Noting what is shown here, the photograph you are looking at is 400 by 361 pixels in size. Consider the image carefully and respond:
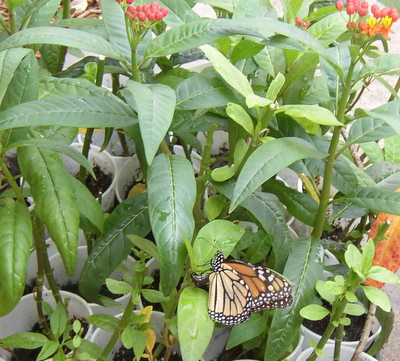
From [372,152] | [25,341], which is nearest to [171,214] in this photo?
[25,341]

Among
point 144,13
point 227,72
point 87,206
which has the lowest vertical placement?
point 87,206

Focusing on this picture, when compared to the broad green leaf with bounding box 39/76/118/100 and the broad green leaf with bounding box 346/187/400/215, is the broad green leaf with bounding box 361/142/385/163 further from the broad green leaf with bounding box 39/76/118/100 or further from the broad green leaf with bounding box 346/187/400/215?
the broad green leaf with bounding box 39/76/118/100

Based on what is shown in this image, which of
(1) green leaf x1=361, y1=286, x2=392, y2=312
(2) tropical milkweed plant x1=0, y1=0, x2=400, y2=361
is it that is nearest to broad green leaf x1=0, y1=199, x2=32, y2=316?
(2) tropical milkweed plant x1=0, y1=0, x2=400, y2=361

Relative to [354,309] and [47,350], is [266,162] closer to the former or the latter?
[354,309]

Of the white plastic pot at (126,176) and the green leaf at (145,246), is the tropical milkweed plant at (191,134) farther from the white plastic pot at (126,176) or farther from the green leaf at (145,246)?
the white plastic pot at (126,176)

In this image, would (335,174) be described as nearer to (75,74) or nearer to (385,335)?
(385,335)

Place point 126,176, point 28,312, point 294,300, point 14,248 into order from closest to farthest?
point 14,248, point 294,300, point 28,312, point 126,176
